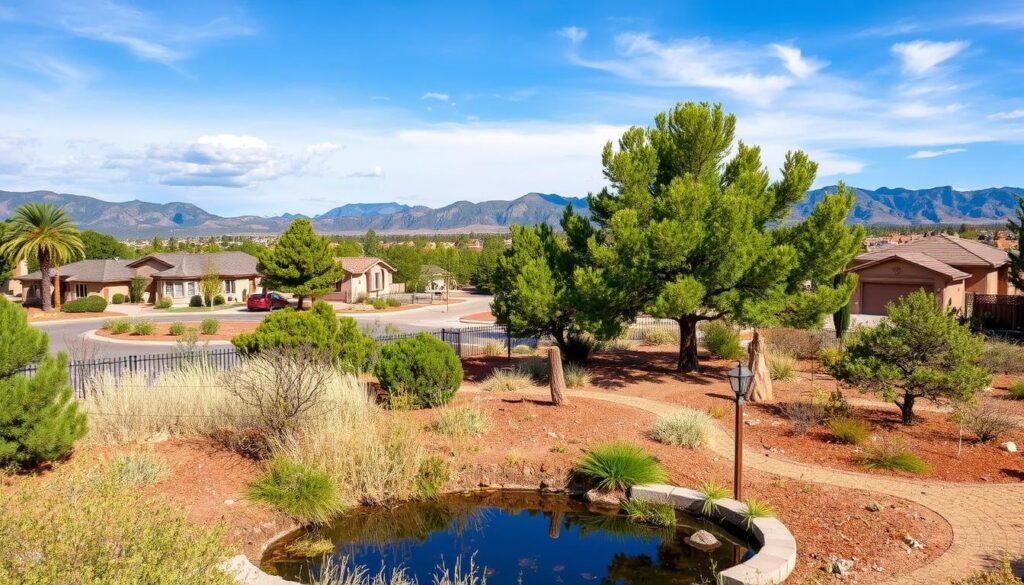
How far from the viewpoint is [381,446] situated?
Answer: 1120cm

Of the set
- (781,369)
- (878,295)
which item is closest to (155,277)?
(781,369)

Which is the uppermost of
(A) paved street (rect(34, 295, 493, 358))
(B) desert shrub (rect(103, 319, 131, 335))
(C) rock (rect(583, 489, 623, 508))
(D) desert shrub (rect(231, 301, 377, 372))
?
(D) desert shrub (rect(231, 301, 377, 372))

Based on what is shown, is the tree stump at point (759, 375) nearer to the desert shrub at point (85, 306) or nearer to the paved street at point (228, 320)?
the paved street at point (228, 320)

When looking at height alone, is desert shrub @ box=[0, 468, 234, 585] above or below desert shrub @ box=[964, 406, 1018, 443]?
above

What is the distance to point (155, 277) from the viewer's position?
51875mm

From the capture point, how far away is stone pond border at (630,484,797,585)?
7777mm

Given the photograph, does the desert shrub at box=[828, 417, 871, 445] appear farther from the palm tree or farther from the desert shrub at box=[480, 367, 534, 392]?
the palm tree

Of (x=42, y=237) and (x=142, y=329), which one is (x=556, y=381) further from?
(x=42, y=237)

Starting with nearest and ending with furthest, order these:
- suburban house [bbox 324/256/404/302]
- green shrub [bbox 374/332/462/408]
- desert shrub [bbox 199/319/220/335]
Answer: green shrub [bbox 374/332/462/408] < desert shrub [bbox 199/319/220/335] < suburban house [bbox 324/256/404/302]

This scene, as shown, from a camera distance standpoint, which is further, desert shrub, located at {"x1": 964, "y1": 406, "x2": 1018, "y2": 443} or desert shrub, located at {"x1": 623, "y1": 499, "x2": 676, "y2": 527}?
desert shrub, located at {"x1": 964, "y1": 406, "x2": 1018, "y2": 443}

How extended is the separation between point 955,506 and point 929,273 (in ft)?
88.7

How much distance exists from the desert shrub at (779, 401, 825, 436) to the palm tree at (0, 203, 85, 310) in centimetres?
4618

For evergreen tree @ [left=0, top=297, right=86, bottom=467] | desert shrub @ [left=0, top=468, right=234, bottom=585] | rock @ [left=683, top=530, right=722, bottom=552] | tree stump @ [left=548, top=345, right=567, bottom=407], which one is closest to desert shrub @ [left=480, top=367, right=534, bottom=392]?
tree stump @ [left=548, top=345, right=567, bottom=407]

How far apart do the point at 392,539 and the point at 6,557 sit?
18.2 feet
